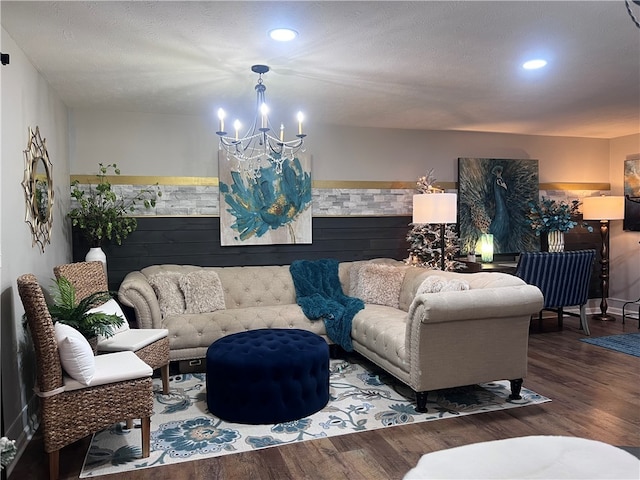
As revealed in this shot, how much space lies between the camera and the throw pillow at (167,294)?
4301 mm

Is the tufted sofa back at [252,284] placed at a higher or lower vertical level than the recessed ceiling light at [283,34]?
lower

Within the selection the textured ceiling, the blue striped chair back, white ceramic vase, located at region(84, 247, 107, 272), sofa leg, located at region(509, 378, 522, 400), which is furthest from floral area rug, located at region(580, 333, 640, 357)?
white ceramic vase, located at region(84, 247, 107, 272)

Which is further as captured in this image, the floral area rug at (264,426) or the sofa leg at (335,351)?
the sofa leg at (335,351)

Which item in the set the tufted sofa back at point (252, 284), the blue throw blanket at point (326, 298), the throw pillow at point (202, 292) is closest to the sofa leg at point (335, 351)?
the blue throw blanket at point (326, 298)

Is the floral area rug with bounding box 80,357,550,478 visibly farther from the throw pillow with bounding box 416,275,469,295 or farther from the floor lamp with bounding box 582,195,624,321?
the floor lamp with bounding box 582,195,624,321

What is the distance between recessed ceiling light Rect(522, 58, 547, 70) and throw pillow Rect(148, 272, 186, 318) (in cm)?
342

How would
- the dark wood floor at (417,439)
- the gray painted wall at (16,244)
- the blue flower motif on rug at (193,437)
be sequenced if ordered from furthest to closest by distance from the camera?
the blue flower motif on rug at (193,437) < the gray painted wall at (16,244) < the dark wood floor at (417,439)

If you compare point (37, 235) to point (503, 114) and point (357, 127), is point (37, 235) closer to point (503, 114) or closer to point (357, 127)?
point (357, 127)

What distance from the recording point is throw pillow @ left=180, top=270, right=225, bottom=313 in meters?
4.43

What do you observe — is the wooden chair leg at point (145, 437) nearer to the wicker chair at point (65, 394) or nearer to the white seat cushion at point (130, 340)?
the wicker chair at point (65, 394)

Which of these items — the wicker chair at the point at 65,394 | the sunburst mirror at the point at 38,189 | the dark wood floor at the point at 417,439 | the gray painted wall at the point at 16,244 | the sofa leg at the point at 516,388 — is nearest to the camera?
the wicker chair at the point at 65,394

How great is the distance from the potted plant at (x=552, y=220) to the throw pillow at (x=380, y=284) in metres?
2.40

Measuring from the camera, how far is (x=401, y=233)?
5836 mm

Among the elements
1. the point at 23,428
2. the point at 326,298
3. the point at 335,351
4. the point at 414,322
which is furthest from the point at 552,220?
the point at 23,428
